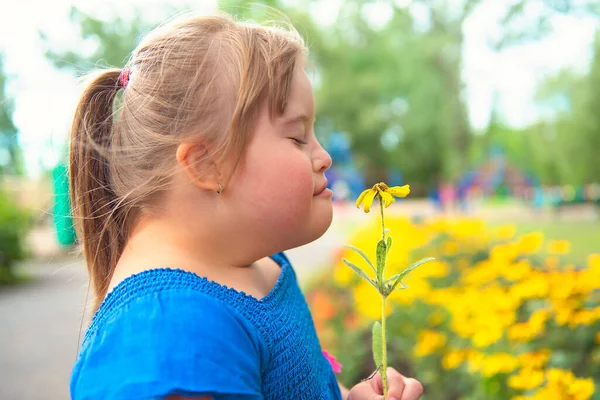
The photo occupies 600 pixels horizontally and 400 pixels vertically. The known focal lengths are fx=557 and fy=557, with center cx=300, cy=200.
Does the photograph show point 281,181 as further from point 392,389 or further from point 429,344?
point 429,344

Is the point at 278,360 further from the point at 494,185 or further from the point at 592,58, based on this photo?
the point at 494,185

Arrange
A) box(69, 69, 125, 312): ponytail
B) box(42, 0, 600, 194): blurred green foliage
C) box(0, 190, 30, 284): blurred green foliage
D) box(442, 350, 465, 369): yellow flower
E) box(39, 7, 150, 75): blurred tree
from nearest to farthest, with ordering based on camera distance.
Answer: box(69, 69, 125, 312): ponytail, box(442, 350, 465, 369): yellow flower, box(42, 0, 600, 194): blurred green foliage, box(0, 190, 30, 284): blurred green foliage, box(39, 7, 150, 75): blurred tree

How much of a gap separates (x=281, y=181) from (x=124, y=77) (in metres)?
0.37

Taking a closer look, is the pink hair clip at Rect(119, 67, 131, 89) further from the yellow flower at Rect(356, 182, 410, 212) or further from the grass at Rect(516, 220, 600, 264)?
the grass at Rect(516, 220, 600, 264)

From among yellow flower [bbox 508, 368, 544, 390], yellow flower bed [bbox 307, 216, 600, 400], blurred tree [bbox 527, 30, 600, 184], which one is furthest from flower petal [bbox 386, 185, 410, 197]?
blurred tree [bbox 527, 30, 600, 184]

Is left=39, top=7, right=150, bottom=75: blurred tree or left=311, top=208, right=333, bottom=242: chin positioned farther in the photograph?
left=39, top=7, right=150, bottom=75: blurred tree

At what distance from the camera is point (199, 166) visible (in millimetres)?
923

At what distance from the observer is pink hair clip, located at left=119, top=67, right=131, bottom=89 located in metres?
1.03

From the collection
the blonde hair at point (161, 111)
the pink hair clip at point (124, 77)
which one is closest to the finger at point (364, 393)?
the blonde hair at point (161, 111)

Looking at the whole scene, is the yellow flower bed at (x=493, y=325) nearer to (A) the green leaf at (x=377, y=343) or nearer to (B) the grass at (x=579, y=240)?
(A) the green leaf at (x=377, y=343)

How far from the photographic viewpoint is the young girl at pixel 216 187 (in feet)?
2.79

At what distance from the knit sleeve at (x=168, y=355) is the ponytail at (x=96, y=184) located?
0.93 ft

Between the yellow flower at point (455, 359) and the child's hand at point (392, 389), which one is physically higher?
the child's hand at point (392, 389)

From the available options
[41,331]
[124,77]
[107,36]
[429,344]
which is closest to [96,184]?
[124,77]
